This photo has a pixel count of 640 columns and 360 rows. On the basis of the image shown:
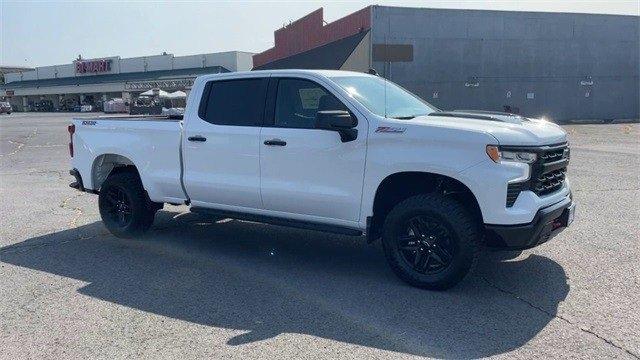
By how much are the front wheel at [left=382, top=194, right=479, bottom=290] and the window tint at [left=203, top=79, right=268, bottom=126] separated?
185 cm

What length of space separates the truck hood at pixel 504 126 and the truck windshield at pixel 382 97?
1.05ft

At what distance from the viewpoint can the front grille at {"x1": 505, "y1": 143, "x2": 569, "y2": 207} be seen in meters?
4.40

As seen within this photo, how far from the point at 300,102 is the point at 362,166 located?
105 centimetres

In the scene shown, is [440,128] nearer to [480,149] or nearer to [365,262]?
[480,149]

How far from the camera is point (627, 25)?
34.8 metres

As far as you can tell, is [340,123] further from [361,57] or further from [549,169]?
[361,57]

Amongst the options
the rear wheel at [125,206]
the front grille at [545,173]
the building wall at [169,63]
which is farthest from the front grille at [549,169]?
the building wall at [169,63]

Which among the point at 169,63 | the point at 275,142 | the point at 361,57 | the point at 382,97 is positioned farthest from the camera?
the point at 169,63

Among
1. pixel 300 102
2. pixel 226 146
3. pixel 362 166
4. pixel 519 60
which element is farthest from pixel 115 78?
pixel 362 166

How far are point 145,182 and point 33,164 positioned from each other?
393 inches

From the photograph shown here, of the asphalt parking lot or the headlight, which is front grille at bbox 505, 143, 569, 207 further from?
the asphalt parking lot

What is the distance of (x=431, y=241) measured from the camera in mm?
4820

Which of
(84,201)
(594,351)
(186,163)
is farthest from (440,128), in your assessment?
(84,201)

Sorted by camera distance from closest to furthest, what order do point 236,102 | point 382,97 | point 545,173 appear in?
point 545,173
point 382,97
point 236,102
